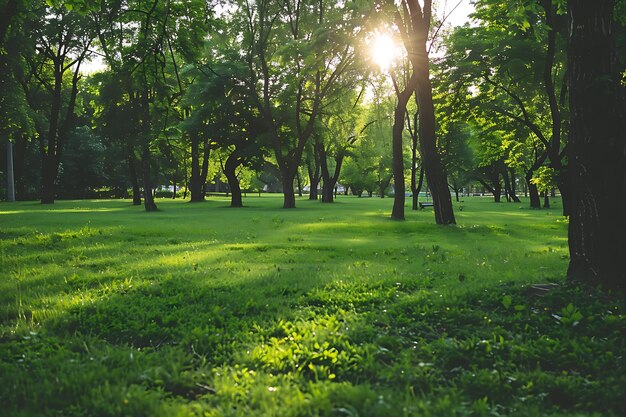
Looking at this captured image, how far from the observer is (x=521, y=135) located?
30.2 metres

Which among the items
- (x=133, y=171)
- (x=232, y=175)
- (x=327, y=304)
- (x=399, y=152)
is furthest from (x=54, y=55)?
(x=327, y=304)

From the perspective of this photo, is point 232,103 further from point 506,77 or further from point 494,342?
point 494,342

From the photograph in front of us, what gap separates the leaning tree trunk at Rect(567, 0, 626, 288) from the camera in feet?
20.0

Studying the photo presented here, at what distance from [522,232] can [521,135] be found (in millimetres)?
14542

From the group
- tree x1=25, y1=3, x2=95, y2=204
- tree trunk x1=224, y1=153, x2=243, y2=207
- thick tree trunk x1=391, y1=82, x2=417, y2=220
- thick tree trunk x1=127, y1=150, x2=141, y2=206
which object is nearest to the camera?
thick tree trunk x1=391, y1=82, x2=417, y2=220

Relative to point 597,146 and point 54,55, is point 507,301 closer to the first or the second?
point 597,146

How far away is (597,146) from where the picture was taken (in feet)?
20.1

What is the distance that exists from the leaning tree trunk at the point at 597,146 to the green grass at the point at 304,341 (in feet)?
2.03

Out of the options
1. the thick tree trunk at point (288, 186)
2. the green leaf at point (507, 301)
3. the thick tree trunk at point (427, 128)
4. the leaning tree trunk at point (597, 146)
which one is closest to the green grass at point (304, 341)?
the green leaf at point (507, 301)

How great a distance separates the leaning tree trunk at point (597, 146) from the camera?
609 cm

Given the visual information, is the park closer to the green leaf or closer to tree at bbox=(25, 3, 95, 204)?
the green leaf

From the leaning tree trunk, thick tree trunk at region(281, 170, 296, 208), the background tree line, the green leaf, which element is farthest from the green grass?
thick tree trunk at region(281, 170, 296, 208)

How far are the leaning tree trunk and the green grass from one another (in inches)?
24.3

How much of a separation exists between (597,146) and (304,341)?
4834 millimetres
